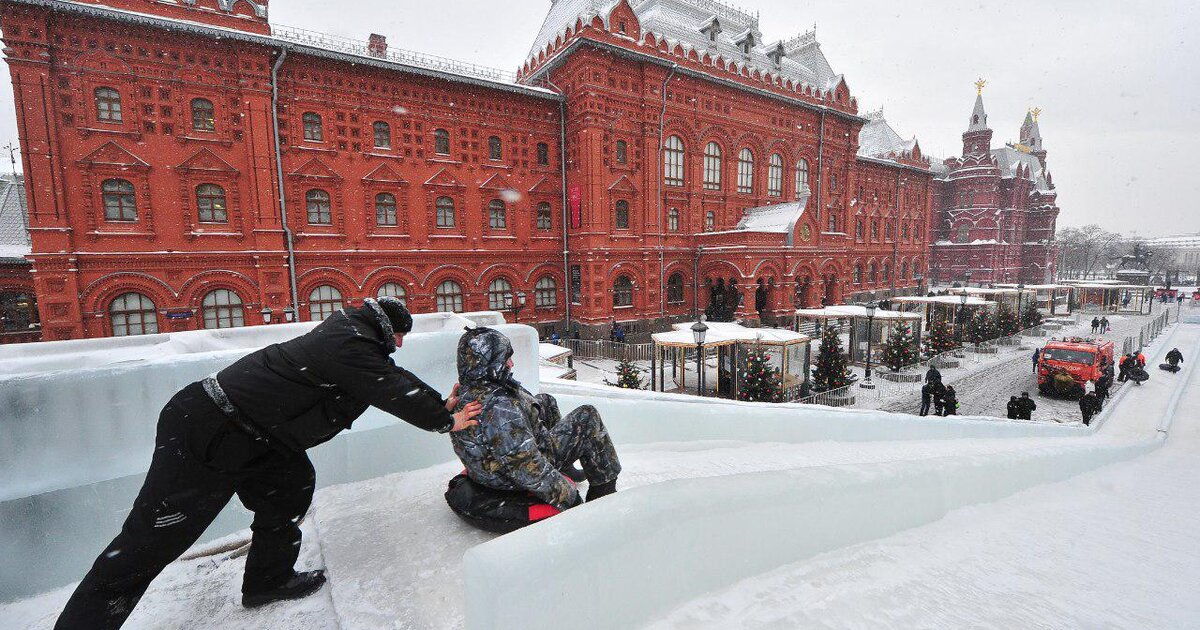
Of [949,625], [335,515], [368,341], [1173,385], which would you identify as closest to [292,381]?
[368,341]

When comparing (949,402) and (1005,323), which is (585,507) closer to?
(949,402)

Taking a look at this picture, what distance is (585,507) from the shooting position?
64.6 inches

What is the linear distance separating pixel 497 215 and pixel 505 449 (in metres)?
18.2

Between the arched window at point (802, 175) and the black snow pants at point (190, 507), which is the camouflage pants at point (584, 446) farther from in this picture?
the arched window at point (802, 175)

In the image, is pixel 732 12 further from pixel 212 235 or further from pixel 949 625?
pixel 949 625

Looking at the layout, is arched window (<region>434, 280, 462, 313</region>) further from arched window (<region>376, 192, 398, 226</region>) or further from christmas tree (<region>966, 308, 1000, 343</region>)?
christmas tree (<region>966, 308, 1000, 343</region>)

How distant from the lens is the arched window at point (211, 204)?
48.5 feet

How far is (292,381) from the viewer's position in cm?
194

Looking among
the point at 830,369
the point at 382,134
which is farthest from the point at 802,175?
the point at 382,134

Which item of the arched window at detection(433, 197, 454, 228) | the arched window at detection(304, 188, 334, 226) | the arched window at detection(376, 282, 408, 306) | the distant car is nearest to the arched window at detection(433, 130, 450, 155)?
the arched window at detection(433, 197, 454, 228)

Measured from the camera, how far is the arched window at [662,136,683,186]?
2153cm

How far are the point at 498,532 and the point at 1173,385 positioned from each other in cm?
1968

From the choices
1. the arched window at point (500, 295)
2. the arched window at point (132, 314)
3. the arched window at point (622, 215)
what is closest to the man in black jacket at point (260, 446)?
the arched window at point (132, 314)

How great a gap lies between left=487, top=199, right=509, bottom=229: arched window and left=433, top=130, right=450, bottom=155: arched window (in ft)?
8.33
